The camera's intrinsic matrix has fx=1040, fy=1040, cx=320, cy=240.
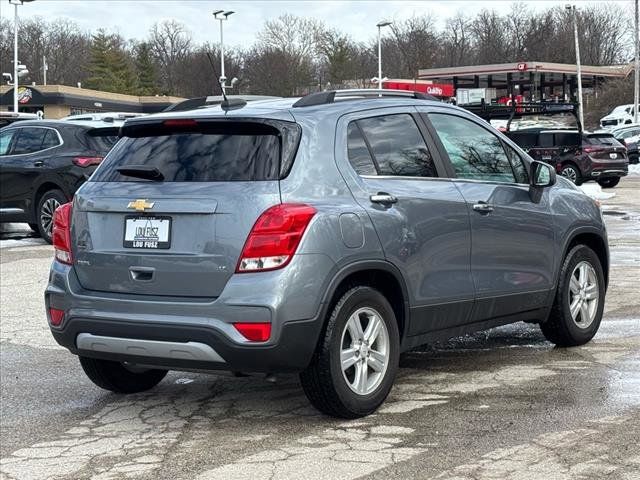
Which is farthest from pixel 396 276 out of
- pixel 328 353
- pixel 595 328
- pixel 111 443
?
pixel 595 328

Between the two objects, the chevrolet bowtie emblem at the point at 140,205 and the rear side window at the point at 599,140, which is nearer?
the chevrolet bowtie emblem at the point at 140,205

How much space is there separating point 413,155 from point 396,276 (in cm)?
81

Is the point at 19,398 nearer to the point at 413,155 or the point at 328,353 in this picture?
the point at 328,353

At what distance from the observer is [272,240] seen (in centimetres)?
495

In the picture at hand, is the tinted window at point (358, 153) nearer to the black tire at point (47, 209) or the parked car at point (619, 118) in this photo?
the black tire at point (47, 209)

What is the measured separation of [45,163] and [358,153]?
32.8 feet

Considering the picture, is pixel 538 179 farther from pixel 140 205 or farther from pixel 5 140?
pixel 5 140

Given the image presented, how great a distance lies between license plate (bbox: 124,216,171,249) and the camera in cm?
518

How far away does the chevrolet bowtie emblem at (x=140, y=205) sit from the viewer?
17.2 ft

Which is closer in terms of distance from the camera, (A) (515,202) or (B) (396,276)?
(B) (396,276)

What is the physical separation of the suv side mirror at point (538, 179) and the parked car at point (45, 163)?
8.81 metres

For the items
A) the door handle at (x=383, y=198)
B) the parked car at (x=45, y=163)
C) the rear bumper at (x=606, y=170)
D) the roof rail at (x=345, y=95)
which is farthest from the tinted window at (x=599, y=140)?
the door handle at (x=383, y=198)

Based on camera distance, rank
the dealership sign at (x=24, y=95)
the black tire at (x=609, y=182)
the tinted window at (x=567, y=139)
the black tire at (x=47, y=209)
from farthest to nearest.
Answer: the dealership sign at (x=24, y=95)
the black tire at (x=609, y=182)
the tinted window at (x=567, y=139)
the black tire at (x=47, y=209)

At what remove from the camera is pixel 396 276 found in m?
5.49
